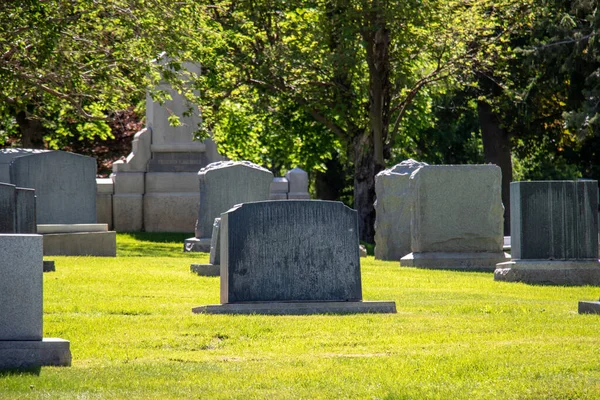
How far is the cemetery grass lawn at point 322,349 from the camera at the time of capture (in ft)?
22.4

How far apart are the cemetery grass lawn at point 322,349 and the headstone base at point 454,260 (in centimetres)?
515

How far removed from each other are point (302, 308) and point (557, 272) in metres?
6.00

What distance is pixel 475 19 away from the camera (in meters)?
30.7

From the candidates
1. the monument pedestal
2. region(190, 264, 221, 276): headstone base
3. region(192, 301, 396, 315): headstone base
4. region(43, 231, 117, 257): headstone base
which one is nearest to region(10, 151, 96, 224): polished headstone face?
the monument pedestal

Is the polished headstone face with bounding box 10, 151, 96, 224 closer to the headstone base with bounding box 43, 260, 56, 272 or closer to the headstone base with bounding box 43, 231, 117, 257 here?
the headstone base with bounding box 43, 231, 117, 257

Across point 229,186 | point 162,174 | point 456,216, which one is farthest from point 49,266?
point 162,174

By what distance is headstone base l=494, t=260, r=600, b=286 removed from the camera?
15.7m

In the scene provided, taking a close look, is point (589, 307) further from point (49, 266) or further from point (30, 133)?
point (30, 133)

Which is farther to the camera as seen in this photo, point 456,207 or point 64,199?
point 64,199

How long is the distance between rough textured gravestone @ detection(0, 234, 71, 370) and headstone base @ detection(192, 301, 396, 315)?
132 inches

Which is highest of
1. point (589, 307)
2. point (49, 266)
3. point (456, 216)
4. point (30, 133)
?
point (30, 133)

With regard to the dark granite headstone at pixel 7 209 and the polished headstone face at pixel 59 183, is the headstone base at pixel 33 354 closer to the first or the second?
the dark granite headstone at pixel 7 209

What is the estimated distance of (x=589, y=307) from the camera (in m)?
10.9

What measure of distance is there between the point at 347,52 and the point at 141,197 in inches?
269
